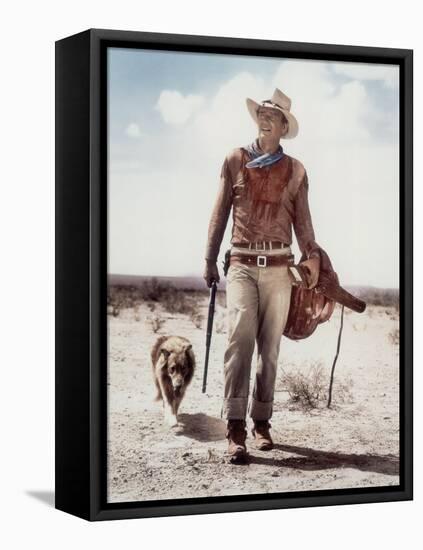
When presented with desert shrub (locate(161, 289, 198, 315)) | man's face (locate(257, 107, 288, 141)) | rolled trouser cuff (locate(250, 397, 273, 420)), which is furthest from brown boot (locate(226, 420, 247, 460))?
man's face (locate(257, 107, 288, 141))

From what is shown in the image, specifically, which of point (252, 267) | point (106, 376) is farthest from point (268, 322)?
point (106, 376)

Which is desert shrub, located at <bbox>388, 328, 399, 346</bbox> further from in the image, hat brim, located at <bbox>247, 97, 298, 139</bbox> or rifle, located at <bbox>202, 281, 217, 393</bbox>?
hat brim, located at <bbox>247, 97, 298, 139</bbox>

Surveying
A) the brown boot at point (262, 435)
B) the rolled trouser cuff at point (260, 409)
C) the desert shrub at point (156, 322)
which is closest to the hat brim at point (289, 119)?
the desert shrub at point (156, 322)

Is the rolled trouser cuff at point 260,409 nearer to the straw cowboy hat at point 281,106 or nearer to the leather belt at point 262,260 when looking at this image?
the leather belt at point 262,260

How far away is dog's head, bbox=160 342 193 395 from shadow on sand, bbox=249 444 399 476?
2.01ft

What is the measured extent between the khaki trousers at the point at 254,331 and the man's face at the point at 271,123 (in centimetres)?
69

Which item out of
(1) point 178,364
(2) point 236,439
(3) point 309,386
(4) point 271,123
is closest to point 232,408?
(2) point 236,439

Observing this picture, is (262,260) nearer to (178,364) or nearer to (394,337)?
(178,364)

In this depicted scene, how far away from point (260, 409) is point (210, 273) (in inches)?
33.8

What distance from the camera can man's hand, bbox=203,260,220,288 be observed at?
33.1ft

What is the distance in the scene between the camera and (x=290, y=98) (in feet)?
33.9

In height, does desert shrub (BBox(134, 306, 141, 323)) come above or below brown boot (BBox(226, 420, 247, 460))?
above

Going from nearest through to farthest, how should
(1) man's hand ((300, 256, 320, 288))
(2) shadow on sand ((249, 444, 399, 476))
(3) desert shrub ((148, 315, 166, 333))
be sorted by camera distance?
(3) desert shrub ((148, 315, 166, 333)) < (2) shadow on sand ((249, 444, 399, 476)) < (1) man's hand ((300, 256, 320, 288))

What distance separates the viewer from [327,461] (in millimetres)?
10469
